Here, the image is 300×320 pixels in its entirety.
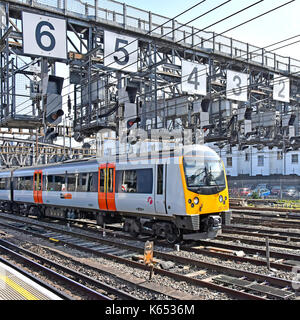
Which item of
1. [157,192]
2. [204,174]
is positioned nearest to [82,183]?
[157,192]

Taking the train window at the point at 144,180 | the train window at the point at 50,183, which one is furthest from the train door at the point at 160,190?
the train window at the point at 50,183

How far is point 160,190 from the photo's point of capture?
1065 cm

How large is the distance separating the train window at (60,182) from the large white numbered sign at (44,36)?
5314mm

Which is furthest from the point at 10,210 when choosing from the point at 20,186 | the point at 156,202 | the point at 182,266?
the point at 182,266

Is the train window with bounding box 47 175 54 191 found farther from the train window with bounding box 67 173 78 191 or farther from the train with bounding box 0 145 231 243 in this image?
the train window with bounding box 67 173 78 191

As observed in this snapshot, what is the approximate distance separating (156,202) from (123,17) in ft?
40.3

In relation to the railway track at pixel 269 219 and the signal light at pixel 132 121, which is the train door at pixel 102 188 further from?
the railway track at pixel 269 219

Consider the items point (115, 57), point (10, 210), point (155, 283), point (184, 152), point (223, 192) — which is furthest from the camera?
point (10, 210)

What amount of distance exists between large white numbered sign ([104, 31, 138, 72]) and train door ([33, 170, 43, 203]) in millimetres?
6784

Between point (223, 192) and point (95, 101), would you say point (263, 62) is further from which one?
point (223, 192)

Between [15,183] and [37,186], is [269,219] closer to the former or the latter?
[37,186]

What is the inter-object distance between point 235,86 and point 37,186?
12336mm

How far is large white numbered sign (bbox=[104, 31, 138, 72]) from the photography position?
15789 mm
